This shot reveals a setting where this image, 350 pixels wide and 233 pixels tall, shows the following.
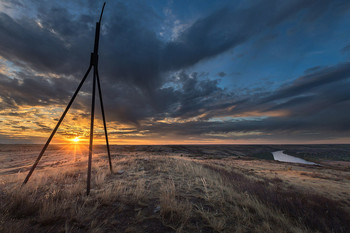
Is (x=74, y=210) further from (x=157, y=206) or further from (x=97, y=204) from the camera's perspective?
(x=157, y=206)

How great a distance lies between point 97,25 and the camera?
26.8 feet

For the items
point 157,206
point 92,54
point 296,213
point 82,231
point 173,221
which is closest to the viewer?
point 82,231

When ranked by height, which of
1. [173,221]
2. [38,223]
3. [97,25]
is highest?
[97,25]

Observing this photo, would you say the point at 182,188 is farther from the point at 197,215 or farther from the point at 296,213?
the point at 296,213

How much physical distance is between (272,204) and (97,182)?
26.6ft

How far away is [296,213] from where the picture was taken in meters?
5.52

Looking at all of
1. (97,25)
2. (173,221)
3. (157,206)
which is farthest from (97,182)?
(97,25)

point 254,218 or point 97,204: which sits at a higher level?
point 97,204

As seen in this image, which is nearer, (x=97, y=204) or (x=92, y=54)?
(x=97, y=204)

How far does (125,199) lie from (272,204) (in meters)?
5.89

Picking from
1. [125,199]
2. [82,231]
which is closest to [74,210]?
[82,231]

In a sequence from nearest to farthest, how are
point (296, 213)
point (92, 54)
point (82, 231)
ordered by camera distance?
1. point (82, 231)
2. point (296, 213)
3. point (92, 54)

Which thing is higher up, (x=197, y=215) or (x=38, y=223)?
(x=38, y=223)

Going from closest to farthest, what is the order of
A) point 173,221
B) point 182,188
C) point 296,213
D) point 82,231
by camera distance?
1. point 82,231
2. point 173,221
3. point 296,213
4. point 182,188
